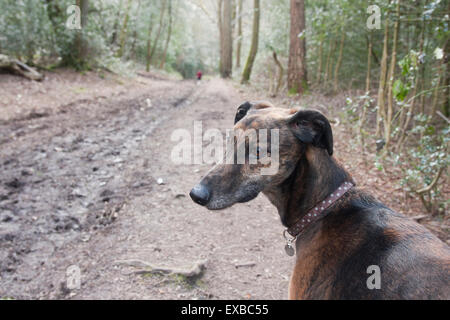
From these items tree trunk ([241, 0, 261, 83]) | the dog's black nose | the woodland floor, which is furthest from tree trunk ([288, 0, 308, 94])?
the dog's black nose

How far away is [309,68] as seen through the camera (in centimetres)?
1554

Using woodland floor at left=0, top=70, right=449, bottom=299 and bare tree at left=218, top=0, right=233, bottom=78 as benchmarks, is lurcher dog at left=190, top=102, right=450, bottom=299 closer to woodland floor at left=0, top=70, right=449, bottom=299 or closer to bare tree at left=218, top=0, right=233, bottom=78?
woodland floor at left=0, top=70, right=449, bottom=299

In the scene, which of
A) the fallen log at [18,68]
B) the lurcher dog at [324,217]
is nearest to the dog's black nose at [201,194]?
the lurcher dog at [324,217]

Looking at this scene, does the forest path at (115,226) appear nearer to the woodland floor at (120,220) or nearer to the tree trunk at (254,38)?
the woodland floor at (120,220)

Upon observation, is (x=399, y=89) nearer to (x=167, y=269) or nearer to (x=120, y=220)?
(x=167, y=269)

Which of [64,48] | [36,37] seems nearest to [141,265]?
[36,37]

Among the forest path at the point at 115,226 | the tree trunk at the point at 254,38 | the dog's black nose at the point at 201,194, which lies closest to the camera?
the dog's black nose at the point at 201,194

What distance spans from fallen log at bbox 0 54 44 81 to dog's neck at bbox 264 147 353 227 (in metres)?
13.3

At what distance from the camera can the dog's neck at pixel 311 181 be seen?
229cm

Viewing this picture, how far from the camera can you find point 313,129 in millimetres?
2305

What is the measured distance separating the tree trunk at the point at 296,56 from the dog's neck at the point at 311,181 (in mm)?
10854

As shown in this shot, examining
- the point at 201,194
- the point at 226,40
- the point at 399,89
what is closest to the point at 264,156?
the point at 201,194

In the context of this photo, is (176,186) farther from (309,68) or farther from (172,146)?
(309,68)

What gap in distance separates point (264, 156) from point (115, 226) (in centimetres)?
305
